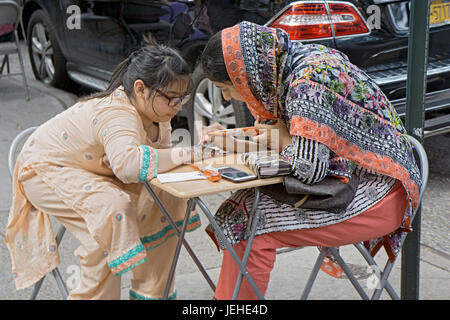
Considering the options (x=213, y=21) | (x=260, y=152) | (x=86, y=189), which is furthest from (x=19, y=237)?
(x=213, y=21)

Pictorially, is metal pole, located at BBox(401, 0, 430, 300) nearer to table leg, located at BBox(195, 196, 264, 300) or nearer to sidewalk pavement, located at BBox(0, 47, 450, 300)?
sidewalk pavement, located at BBox(0, 47, 450, 300)

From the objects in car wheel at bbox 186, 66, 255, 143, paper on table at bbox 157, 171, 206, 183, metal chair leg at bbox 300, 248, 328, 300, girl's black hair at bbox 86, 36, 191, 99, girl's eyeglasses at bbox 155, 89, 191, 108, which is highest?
girl's black hair at bbox 86, 36, 191, 99

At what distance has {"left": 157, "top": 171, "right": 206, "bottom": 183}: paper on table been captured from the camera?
232 cm

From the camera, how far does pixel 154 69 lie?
2.58 meters

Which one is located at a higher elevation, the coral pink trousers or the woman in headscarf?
the woman in headscarf

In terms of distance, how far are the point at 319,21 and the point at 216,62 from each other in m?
1.77

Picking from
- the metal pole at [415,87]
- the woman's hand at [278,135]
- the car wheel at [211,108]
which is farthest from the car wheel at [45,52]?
the metal pole at [415,87]

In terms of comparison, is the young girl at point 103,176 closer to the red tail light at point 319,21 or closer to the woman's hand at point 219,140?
the woman's hand at point 219,140

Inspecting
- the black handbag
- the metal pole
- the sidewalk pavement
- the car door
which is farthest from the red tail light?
the car door

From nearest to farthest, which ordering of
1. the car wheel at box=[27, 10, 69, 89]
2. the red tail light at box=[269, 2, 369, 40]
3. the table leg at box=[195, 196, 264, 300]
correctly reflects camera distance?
the table leg at box=[195, 196, 264, 300] → the red tail light at box=[269, 2, 369, 40] → the car wheel at box=[27, 10, 69, 89]

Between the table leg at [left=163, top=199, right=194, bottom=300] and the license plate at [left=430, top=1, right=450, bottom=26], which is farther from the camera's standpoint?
the license plate at [left=430, top=1, right=450, bottom=26]

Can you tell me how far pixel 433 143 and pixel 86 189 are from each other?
365 cm

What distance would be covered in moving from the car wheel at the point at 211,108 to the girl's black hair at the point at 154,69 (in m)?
1.75
